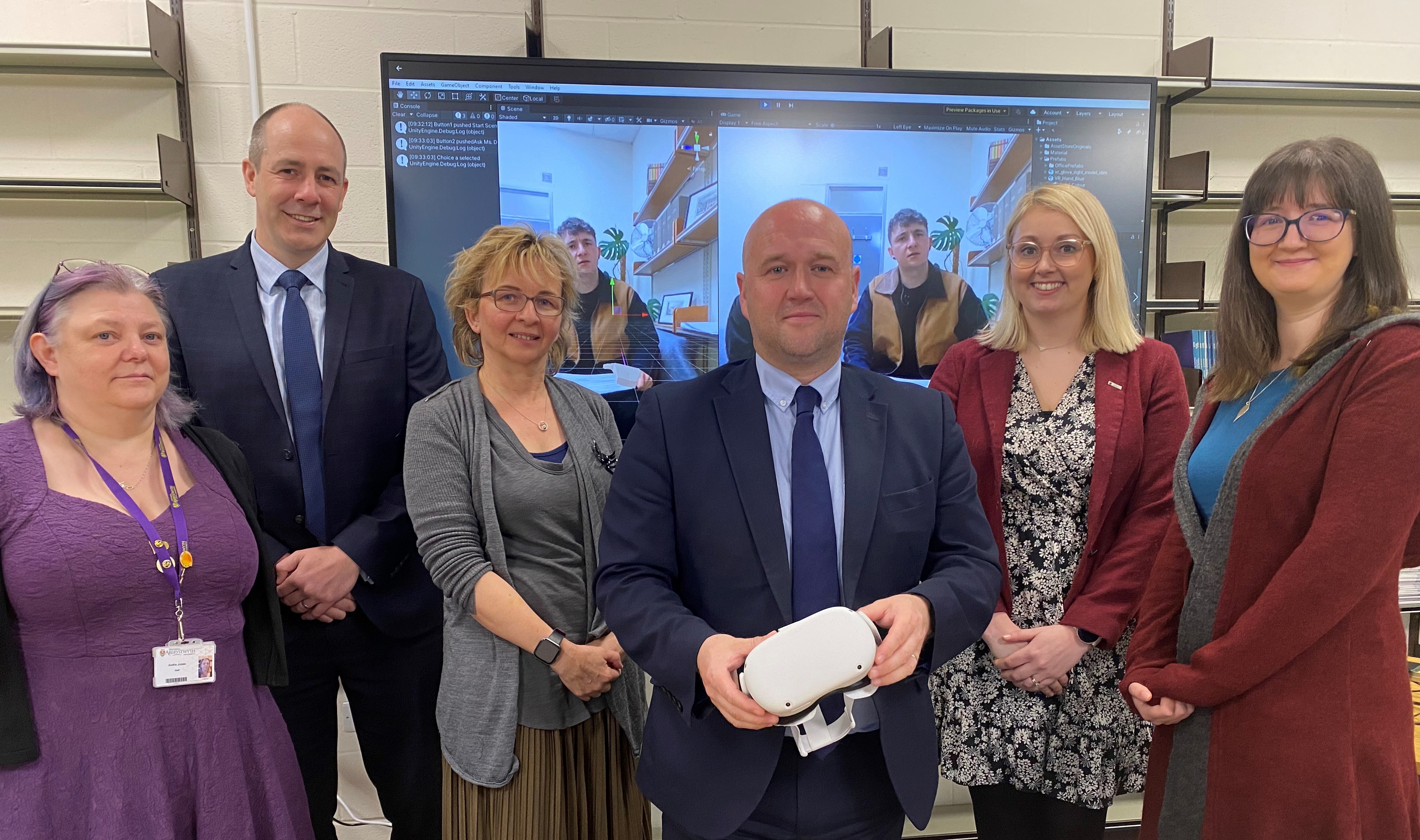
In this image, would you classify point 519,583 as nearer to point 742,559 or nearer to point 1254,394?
point 742,559

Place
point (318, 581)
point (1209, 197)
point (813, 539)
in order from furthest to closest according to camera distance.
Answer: point (1209, 197) → point (318, 581) → point (813, 539)

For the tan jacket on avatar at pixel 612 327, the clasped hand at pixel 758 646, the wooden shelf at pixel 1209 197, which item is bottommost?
the clasped hand at pixel 758 646

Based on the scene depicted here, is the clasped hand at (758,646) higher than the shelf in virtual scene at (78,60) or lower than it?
lower

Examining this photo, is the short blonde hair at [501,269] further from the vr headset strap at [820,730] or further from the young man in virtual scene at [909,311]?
the young man in virtual scene at [909,311]

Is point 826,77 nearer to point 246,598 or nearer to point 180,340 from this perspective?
point 180,340

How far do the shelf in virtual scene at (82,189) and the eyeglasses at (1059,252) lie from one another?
2.42 metres

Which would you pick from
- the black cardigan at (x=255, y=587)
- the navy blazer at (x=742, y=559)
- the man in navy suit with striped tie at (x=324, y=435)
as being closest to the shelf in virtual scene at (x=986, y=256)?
the navy blazer at (x=742, y=559)

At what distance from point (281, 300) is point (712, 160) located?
4.33 feet

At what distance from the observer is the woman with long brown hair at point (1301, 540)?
123 centimetres

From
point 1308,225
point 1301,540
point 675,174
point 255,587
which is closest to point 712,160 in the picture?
point 675,174

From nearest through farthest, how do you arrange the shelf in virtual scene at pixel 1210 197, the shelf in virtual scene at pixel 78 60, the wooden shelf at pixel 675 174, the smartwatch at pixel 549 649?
the smartwatch at pixel 549 649 → the shelf in virtual scene at pixel 78 60 → the wooden shelf at pixel 675 174 → the shelf in virtual scene at pixel 1210 197

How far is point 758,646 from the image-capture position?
1.05 meters

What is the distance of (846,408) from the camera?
52.2 inches

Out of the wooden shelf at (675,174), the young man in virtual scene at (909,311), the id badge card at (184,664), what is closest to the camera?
the id badge card at (184,664)
